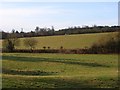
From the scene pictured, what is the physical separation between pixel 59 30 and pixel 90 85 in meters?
83.6

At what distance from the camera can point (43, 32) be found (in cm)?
10000

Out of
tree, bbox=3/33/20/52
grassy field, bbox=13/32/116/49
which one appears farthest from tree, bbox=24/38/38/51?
tree, bbox=3/33/20/52

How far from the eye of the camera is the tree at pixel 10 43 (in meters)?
80.1

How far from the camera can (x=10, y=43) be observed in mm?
80125

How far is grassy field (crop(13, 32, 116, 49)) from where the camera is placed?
7719 cm

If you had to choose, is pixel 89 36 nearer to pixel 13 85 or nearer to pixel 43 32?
pixel 43 32

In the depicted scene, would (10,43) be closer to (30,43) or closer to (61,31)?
(30,43)

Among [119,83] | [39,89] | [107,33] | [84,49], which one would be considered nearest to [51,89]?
[39,89]

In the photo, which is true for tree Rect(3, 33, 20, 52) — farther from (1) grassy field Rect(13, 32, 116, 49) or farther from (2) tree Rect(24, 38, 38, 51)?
(2) tree Rect(24, 38, 38, 51)

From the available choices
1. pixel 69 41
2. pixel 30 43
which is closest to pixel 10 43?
pixel 30 43

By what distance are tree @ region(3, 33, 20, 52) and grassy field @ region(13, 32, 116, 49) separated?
1.68 meters

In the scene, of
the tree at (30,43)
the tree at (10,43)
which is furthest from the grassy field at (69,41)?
the tree at (10,43)

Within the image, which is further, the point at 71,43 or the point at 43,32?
the point at 43,32

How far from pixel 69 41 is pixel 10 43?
16394 millimetres
